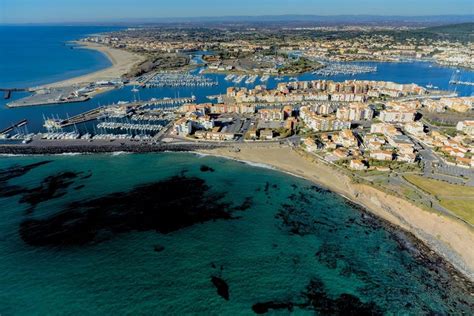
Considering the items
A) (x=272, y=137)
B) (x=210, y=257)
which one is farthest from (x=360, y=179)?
(x=210, y=257)

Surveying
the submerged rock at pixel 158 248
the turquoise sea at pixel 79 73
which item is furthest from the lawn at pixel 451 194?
the turquoise sea at pixel 79 73

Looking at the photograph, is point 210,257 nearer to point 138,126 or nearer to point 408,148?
point 408,148

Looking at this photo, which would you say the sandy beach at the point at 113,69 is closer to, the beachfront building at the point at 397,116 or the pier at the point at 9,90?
the pier at the point at 9,90

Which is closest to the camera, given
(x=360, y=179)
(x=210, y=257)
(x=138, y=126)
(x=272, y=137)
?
(x=210, y=257)

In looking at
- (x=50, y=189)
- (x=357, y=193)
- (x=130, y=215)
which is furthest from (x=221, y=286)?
(x=50, y=189)

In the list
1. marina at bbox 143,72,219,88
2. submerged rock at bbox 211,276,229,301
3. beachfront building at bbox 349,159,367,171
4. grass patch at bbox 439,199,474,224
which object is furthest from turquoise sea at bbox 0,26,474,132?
grass patch at bbox 439,199,474,224

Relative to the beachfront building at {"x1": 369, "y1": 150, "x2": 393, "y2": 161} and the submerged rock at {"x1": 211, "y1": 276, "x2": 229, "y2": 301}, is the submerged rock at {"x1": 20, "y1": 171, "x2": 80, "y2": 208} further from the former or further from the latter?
the beachfront building at {"x1": 369, "y1": 150, "x2": 393, "y2": 161}
